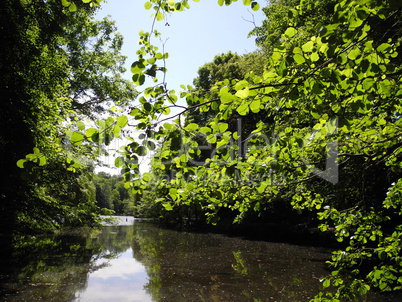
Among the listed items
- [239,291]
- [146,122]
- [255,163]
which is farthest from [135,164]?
[239,291]

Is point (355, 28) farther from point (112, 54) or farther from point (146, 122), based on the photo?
point (112, 54)

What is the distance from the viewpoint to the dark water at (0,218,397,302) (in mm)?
7430

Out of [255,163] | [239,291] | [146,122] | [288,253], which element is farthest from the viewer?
[288,253]

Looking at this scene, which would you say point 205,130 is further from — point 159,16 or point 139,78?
point 159,16

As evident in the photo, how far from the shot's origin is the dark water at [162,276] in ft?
24.4

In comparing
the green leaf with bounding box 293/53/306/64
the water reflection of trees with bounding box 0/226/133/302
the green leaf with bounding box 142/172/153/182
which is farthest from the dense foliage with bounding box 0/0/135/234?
the green leaf with bounding box 293/53/306/64

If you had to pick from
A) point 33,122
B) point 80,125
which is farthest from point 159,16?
point 33,122

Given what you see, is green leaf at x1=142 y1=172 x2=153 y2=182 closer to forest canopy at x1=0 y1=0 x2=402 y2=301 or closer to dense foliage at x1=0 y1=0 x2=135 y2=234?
forest canopy at x1=0 y1=0 x2=402 y2=301

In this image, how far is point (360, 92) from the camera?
5.41 ft

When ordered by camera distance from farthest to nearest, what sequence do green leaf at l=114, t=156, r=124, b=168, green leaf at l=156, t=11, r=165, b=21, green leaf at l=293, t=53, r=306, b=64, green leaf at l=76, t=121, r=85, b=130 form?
1. green leaf at l=156, t=11, r=165, b=21
2. green leaf at l=114, t=156, r=124, b=168
3. green leaf at l=293, t=53, r=306, b=64
4. green leaf at l=76, t=121, r=85, b=130

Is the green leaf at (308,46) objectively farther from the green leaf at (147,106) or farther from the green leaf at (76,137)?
the green leaf at (76,137)

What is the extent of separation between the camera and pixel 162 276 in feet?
31.3

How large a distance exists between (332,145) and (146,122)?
9.05 feet

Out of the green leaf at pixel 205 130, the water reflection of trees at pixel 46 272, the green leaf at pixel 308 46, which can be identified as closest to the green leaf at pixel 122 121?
the green leaf at pixel 205 130
